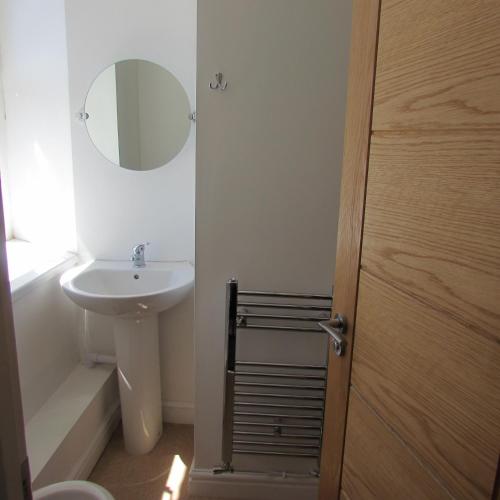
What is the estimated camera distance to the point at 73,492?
148 centimetres

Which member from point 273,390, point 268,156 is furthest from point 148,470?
point 268,156

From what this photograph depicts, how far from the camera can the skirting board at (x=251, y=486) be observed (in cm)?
193

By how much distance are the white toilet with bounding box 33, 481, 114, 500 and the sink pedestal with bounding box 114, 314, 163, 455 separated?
0.66m

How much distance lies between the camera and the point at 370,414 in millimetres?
980

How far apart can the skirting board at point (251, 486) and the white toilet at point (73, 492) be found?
580 mm

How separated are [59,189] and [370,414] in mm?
1937

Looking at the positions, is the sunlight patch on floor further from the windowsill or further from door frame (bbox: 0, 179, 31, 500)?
door frame (bbox: 0, 179, 31, 500)

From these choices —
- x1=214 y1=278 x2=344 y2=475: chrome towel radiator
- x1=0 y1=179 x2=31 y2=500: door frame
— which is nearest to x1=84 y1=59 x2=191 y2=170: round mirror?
x1=214 y1=278 x2=344 y2=475: chrome towel radiator

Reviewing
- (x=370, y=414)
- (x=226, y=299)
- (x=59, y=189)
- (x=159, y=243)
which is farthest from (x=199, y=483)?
(x=59, y=189)

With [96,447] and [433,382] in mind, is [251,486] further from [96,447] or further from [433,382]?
[433,382]

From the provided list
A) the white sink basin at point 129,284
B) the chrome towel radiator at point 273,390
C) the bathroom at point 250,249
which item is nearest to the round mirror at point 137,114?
the bathroom at point 250,249

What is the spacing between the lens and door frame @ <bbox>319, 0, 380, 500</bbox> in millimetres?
968

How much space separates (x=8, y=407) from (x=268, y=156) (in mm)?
1266

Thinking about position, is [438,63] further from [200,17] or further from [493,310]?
[200,17]
